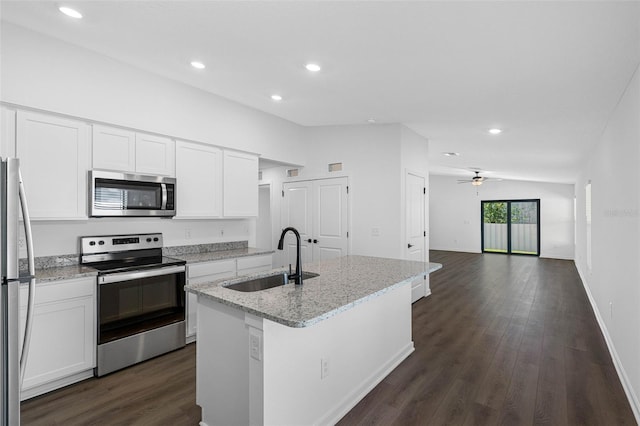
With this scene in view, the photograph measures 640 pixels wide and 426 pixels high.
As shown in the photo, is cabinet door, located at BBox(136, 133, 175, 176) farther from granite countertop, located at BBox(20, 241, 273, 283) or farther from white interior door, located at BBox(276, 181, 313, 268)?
white interior door, located at BBox(276, 181, 313, 268)

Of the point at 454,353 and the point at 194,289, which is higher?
the point at 194,289

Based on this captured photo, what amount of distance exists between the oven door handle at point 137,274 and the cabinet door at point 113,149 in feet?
3.17

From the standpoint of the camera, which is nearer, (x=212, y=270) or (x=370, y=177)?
(x=212, y=270)

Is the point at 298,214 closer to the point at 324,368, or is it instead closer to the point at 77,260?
the point at 77,260

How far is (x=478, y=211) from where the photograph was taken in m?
11.3

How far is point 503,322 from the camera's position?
4.11m

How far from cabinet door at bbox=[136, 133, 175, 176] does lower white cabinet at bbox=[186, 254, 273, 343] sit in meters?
1.02

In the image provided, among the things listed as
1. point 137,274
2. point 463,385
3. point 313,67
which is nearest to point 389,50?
point 313,67

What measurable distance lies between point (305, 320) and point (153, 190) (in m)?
2.44

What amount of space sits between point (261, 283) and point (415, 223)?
3.22 m

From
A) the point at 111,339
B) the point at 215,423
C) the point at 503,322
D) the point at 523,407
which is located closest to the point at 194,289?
the point at 215,423

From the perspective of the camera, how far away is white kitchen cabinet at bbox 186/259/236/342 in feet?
10.9

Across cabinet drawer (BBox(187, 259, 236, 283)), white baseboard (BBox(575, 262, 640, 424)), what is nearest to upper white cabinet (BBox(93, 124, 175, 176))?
cabinet drawer (BBox(187, 259, 236, 283))

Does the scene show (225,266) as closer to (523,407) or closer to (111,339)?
(111,339)
